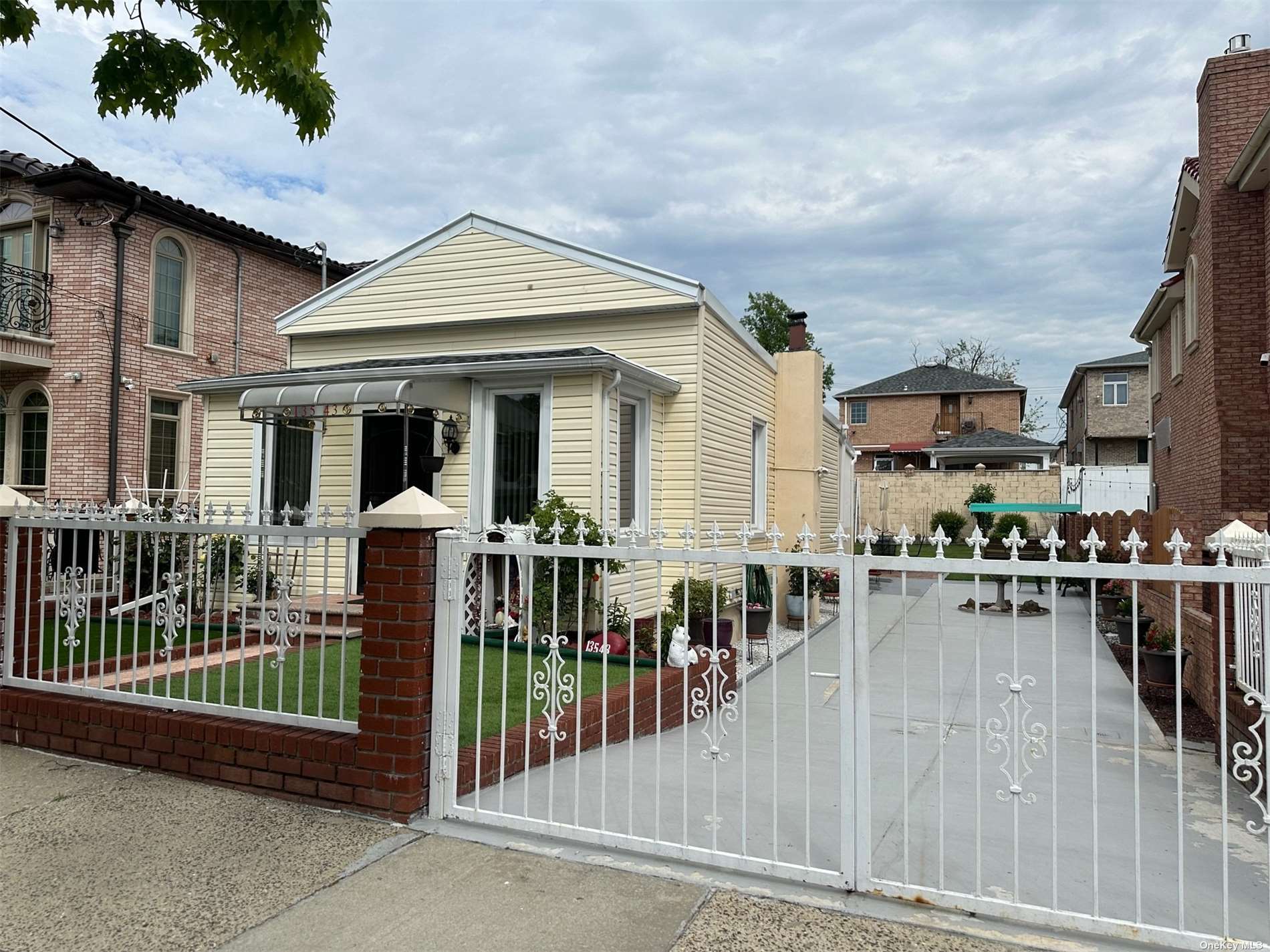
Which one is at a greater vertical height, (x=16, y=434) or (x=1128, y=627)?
(x=16, y=434)

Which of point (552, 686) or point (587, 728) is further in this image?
point (587, 728)

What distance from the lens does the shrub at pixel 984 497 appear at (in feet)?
90.6

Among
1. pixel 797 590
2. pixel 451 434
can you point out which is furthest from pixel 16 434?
pixel 797 590

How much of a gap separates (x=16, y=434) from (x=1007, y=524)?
26.2 meters

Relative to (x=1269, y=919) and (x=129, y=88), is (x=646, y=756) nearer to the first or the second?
(x=1269, y=919)

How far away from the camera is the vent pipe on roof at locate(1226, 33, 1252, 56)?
1092 cm

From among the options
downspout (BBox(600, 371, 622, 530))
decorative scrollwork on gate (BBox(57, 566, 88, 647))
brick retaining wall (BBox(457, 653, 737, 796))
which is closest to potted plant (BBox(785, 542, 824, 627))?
downspout (BBox(600, 371, 622, 530))

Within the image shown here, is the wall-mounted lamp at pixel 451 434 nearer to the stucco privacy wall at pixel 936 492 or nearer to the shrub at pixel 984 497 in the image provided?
the stucco privacy wall at pixel 936 492

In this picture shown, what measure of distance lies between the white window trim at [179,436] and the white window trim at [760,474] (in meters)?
10.2

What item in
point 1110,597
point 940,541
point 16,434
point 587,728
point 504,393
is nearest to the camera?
point 940,541

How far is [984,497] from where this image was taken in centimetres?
2798

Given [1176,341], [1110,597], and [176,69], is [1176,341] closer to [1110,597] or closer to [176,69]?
[1110,597]

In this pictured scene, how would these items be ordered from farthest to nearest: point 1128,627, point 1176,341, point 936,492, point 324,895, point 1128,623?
point 936,492
point 1176,341
point 1128,627
point 1128,623
point 324,895

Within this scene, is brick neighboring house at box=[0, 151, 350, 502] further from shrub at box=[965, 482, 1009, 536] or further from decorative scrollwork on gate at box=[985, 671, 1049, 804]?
shrub at box=[965, 482, 1009, 536]
